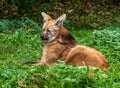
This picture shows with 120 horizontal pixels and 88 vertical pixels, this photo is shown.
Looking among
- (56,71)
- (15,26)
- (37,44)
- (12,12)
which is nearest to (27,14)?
(12,12)

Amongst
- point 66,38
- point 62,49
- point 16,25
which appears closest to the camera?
point 62,49

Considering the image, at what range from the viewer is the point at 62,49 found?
845cm

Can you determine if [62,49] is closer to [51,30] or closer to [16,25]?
[51,30]

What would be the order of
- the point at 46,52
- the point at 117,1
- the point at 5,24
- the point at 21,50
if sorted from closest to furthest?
the point at 46,52 → the point at 21,50 → the point at 5,24 → the point at 117,1

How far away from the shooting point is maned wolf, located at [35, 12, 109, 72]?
25.9 ft

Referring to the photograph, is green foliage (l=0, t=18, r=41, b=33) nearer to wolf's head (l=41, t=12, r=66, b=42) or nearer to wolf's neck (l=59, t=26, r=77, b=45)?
wolf's head (l=41, t=12, r=66, b=42)

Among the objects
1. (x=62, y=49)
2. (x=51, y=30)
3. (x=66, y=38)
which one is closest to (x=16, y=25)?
(x=51, y=30)

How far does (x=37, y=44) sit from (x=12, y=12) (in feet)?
18.1

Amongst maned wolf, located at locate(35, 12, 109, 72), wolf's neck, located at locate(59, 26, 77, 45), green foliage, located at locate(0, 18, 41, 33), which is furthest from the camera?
green foliage, located at locate(0, 18, 41, 33)

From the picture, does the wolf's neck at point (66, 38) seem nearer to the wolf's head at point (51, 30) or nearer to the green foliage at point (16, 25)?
the wolf's head at point (51, 30)

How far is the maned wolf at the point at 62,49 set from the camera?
25.9 feet

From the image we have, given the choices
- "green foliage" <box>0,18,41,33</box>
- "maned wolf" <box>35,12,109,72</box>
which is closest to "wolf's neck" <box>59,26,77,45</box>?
"maned wolf" <box>35,12,109,72</box>

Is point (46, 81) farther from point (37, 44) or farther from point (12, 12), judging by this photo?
point (12, 12)

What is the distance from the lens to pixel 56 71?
21.6ft
